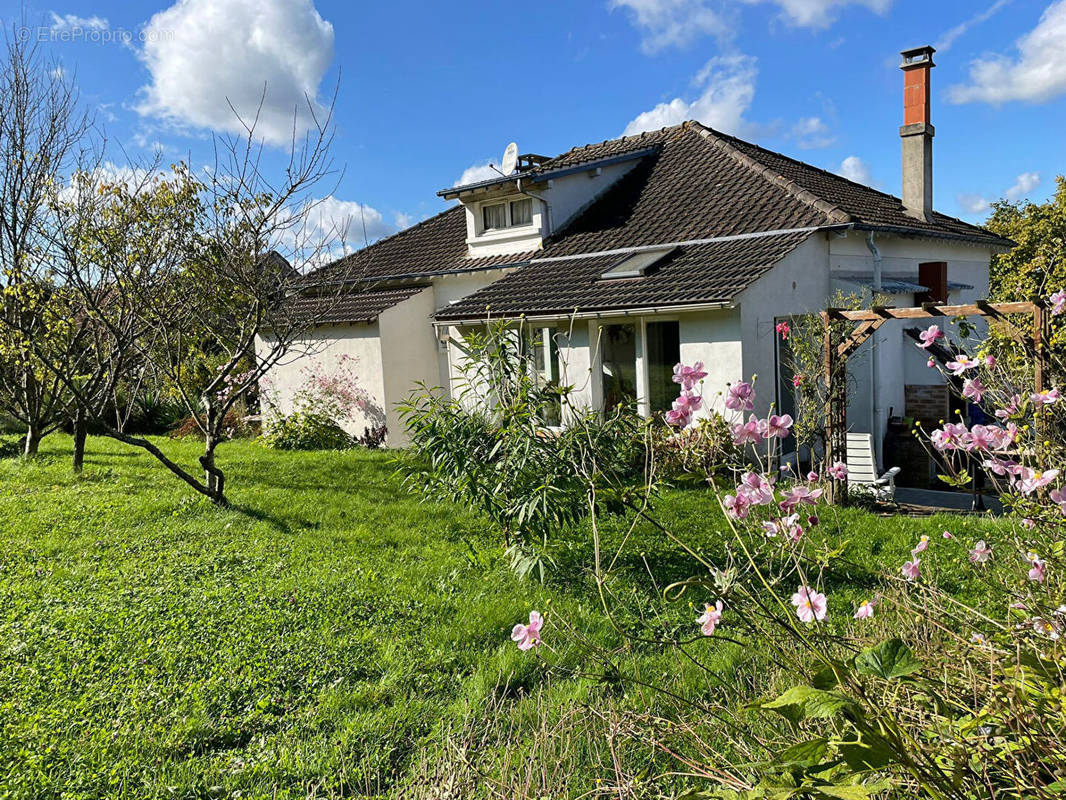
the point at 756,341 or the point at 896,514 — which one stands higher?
the point at 756,341

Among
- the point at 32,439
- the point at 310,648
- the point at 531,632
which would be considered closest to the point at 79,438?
the point at 32,439

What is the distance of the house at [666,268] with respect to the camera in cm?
1204

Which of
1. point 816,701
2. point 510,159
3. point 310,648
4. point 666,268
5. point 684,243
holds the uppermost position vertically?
point 510,159

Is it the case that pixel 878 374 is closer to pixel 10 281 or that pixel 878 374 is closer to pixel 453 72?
pixel 453 72

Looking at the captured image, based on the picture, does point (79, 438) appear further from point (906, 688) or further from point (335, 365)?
point (906, 688)

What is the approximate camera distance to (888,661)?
204 cm

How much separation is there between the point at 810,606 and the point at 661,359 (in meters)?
10.8

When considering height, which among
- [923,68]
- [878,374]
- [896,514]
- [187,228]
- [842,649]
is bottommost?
[896,514]

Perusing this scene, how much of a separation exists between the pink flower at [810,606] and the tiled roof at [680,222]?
9.06 metres

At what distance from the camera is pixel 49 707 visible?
450 centimetres

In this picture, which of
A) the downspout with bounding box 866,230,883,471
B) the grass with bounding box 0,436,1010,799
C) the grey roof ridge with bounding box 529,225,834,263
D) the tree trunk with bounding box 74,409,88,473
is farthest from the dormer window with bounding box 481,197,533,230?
the tree trunk with bounding box 74,409,88,473

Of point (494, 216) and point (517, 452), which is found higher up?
point (494, 216)

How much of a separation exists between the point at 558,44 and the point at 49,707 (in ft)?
37.1

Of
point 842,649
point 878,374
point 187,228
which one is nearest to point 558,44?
point 187,228
